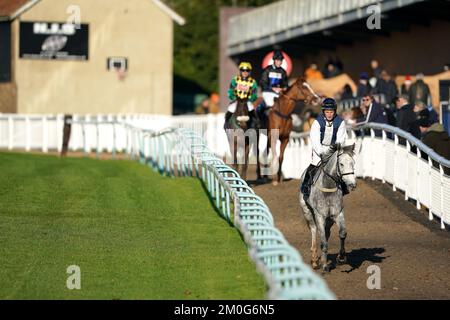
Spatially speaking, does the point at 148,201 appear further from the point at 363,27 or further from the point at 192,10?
the point at 192,10

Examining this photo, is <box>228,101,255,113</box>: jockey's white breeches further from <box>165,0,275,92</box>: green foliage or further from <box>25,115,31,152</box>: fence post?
<box>165,0,275,92</box>: green foliage

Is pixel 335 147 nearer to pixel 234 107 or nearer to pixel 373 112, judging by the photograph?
pixel 234 107

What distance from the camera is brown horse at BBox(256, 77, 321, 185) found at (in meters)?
21.8

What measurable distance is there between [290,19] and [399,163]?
62.0 feet

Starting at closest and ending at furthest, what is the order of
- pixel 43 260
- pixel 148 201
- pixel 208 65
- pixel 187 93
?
pixel 43 260, pixel 148 201, pixel 187 93, pixel 208 65

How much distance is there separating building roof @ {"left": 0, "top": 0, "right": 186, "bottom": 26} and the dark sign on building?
21.6 inches

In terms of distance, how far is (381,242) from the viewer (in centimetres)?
1664

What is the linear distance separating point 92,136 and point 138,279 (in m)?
23.2

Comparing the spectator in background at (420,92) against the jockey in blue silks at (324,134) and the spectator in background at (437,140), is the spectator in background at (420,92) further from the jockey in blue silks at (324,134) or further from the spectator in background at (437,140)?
the jockey in blue silks at (324,134)

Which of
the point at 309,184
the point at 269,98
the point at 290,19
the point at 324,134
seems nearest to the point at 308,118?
the point at 290,19

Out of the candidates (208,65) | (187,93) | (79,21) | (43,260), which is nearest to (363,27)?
(79,21)

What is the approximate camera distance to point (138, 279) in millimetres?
12625

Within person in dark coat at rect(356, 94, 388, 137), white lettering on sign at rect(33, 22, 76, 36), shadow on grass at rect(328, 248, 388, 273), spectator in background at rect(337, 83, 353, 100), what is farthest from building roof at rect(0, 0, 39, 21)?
shadow on grass at rect(328, 248, 388, 273)
